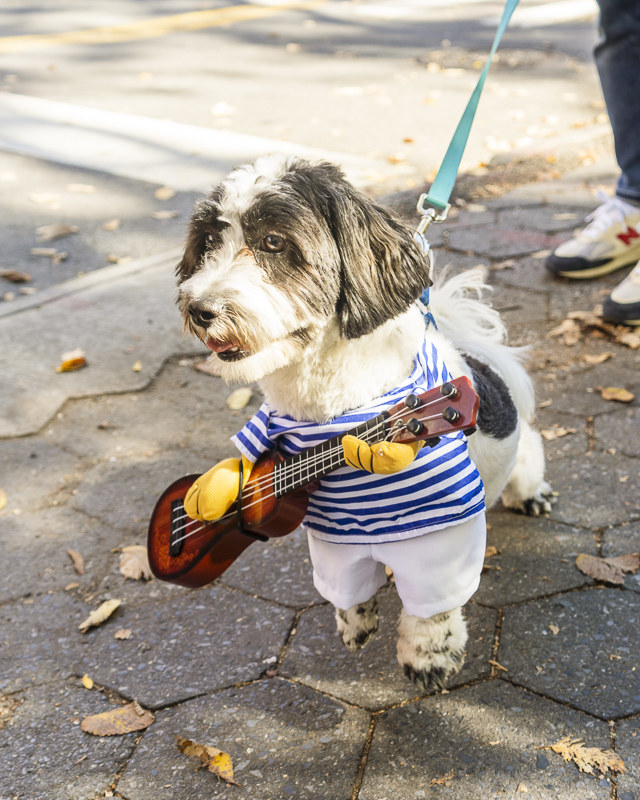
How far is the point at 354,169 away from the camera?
242 inches

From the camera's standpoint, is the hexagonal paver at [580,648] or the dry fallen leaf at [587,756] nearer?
the dry fallen leaf at [587,756]

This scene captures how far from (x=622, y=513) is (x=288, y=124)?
5381 millimetres

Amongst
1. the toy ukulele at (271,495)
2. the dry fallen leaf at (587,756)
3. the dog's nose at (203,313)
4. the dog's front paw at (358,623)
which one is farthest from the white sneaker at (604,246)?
the dog's nose at (203,313)

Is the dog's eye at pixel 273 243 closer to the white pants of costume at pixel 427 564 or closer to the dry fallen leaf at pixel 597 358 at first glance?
the white pants of costume at pixel 427 564

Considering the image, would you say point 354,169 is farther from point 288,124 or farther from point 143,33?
point 143,33

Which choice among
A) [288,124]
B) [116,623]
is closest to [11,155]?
[288,124]

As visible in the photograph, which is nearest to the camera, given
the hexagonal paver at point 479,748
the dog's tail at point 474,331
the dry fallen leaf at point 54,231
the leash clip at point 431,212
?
the hexagonal paver at point 479,748

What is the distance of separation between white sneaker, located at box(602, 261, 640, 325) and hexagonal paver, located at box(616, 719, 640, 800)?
229cm

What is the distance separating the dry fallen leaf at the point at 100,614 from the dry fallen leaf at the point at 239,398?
1197 millimetres

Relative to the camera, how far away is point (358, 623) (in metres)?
2.28

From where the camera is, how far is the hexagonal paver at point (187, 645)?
2.31 meters

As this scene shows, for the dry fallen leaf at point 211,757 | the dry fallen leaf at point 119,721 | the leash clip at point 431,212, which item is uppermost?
the leash clip at point 431,212

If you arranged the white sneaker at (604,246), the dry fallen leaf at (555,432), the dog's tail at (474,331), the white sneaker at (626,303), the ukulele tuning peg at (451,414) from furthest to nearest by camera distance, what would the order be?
the white sneaker at (604,246)
the white sneaker at (626,303)
the dry fallen leaf at (555,432)
the dog's tail at (474,331)
the ukulele tuning peg at (451,414)

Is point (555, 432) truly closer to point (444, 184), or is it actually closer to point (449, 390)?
point (444, 184)
